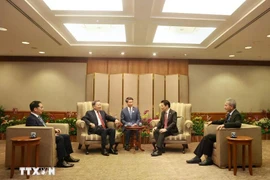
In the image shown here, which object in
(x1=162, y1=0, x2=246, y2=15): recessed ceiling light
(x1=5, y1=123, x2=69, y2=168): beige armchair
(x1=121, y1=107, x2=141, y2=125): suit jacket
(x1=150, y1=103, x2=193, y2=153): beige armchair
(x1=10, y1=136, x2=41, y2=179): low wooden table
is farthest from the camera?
(x1=121, y1=107, x2=141, y2=125): suit jacket

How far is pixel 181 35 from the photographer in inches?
242

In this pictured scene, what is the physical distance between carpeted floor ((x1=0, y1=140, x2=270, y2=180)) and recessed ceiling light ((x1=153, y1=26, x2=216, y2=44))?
9.84 ft

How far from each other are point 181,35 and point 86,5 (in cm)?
299

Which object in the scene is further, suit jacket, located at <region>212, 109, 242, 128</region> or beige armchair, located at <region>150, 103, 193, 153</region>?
beige armchair, located at <region>150, 103, 193, 153</region>

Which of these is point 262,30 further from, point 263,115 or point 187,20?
point 263,115

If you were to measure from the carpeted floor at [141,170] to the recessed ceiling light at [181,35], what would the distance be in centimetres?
300

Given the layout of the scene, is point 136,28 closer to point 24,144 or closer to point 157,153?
point 157,153

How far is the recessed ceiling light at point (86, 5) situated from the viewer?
3.94m

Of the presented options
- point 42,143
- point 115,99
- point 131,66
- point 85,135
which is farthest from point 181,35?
point 42,143

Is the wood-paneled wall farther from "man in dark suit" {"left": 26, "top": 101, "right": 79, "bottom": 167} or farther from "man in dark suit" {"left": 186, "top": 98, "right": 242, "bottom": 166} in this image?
"man in dark suit" {"left": 26, "top": 101, "right": 79, "bottom": 167}

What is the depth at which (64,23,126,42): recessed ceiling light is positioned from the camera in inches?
220

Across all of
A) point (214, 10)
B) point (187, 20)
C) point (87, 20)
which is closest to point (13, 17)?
point (87, 20)

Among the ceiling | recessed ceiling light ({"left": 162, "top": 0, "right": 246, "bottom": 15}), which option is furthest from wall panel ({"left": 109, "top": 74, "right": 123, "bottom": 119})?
recessed ceiling light ({"left": 162, "top": 0, "right": 246, "bottom": 15})

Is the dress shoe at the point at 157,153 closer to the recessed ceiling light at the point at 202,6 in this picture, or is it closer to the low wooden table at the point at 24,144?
the low wooden table at the point at 24,144
